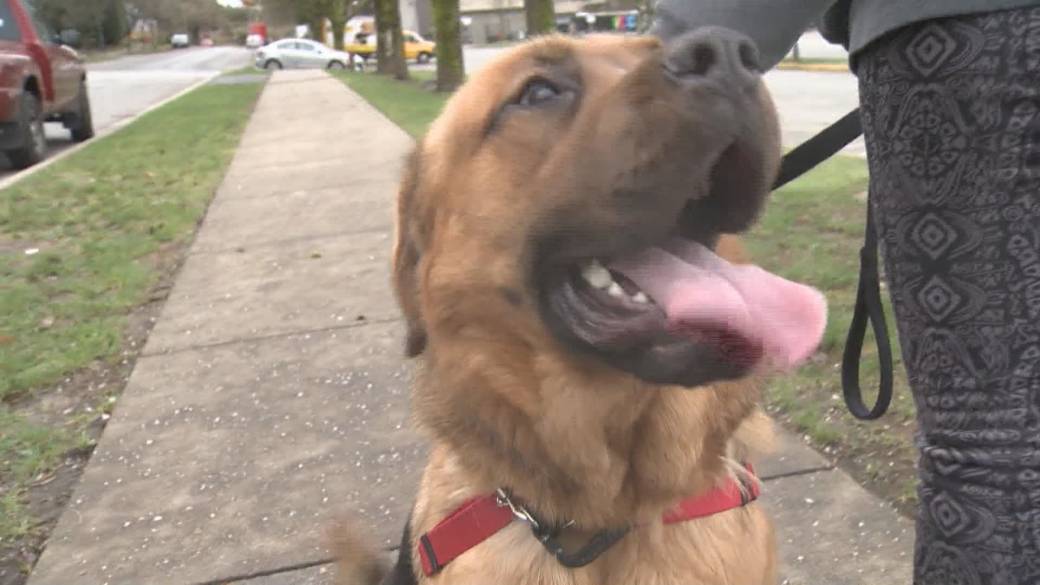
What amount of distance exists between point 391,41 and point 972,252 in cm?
2894

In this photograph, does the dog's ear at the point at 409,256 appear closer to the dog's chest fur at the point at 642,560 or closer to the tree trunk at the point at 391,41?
the dog's chest fur at the point at 642,560

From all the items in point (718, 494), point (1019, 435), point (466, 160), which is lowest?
point (718, 494)

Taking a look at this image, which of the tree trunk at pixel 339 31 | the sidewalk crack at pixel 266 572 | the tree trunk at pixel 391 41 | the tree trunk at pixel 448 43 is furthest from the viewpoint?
the tree trunk at pixel 339 31

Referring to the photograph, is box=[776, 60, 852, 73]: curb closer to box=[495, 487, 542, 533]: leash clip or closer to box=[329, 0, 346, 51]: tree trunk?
box=[495, 487, 542, 533]: leash clip

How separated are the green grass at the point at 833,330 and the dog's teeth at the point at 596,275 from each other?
438 millimetres

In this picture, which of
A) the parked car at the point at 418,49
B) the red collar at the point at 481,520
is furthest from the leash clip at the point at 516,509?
the parked car at the point at 418,49

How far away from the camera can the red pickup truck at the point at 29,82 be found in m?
11.3

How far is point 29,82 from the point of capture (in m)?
12.3

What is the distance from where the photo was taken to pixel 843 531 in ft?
10.2

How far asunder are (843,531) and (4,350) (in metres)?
4.26

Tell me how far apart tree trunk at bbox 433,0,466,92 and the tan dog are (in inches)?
660

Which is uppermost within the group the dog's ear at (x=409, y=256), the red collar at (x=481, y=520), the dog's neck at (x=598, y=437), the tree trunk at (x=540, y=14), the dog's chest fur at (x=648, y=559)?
the tree trunk at (x=540, y=14)

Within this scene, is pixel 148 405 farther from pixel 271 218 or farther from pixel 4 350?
pixel 271 218

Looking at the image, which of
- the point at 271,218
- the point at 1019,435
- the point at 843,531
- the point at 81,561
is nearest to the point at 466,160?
the point at 1019,435
